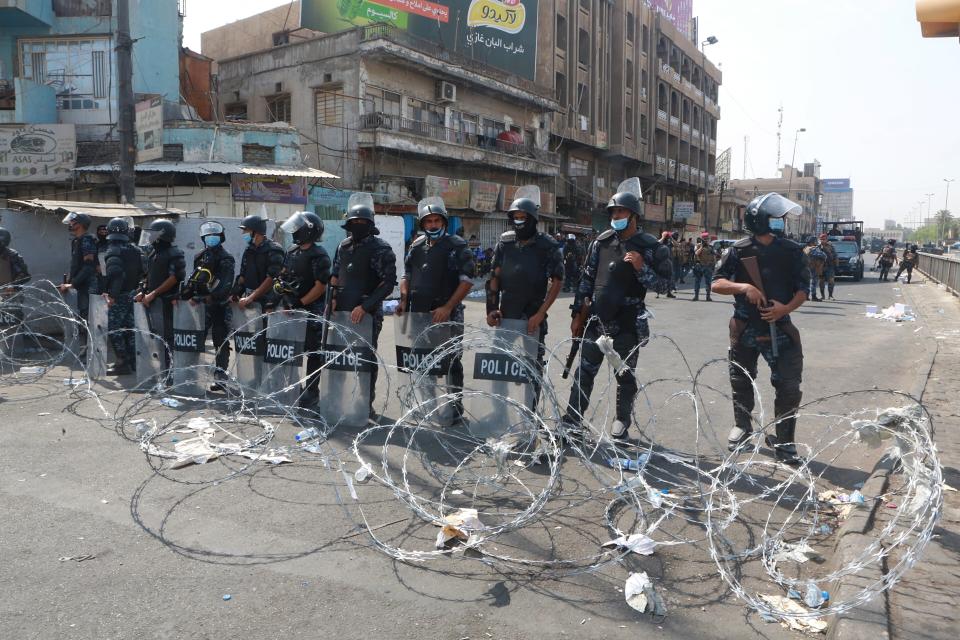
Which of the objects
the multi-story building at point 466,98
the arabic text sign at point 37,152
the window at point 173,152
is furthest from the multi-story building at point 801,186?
the arabic text sign at point 37,152

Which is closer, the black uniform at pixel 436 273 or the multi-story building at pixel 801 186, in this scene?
the black uniform at pixel 436 273

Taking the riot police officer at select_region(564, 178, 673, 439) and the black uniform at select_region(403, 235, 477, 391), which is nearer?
the riot police officer at select_region(564, 178, 673, 439)

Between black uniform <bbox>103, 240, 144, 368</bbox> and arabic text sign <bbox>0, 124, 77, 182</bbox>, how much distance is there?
1184cm

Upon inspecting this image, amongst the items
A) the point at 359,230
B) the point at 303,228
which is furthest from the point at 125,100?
the point at 359,230

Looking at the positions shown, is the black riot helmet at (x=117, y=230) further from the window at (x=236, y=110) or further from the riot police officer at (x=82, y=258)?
the window at (x=236, y=110)

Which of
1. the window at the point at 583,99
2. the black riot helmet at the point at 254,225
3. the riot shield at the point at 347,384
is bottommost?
the riot shield at the point at 347,384

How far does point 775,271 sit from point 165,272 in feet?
19.7

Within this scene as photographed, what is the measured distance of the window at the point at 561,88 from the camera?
3566cm

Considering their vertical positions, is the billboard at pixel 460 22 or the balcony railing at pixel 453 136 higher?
the billboard at pixel 460 22

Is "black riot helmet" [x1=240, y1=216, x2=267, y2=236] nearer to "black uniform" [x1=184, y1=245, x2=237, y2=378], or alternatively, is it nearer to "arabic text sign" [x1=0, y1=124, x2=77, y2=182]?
"black uniform" [x1=184, y1=245, x2=237, y2=378]

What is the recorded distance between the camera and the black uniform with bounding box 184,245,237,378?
6961 millimetres

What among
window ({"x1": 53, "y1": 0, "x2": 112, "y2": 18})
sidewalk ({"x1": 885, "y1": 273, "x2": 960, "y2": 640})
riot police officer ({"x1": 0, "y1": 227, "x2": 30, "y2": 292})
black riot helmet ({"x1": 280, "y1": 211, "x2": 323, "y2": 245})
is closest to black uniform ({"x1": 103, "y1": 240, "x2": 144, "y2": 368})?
riot police officer ({"x1": 0, "y1": 227, "x2": 30, "y2": 292})

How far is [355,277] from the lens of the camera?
19.7 feet

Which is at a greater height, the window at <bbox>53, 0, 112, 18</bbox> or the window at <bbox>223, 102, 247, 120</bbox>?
the window at <bbox>53, 0, 112, 18</bbox>
